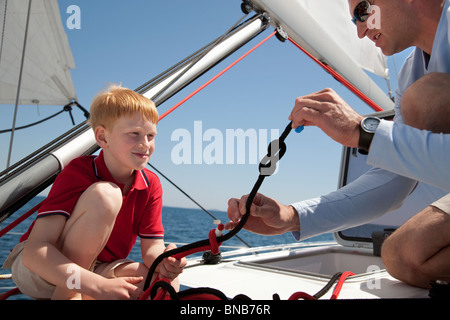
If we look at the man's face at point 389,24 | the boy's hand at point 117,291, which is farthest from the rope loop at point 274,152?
the man's face at point 389,24

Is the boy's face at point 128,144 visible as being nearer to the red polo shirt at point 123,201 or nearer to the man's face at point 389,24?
the red polo shirt at point 123,201

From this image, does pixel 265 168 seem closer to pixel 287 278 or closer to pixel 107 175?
pixel 107 175

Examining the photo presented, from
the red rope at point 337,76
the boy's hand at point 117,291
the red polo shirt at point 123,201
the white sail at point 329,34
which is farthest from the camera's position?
the red rope at point 337,76

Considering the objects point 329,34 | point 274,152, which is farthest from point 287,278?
point 329,34

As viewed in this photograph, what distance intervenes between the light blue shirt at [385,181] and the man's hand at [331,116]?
0.18 feet

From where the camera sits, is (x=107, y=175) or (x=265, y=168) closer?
(x=265, y=168)

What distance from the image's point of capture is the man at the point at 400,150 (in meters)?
0.76

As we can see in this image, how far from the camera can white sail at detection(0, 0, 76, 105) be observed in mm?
2135

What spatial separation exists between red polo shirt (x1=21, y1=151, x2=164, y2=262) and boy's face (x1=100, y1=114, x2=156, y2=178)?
5cm

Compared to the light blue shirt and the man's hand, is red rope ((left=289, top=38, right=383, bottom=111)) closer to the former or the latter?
the light blue shirt

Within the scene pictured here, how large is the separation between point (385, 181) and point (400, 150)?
543mm

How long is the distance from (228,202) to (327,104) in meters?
0.38

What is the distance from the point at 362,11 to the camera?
1.18m
